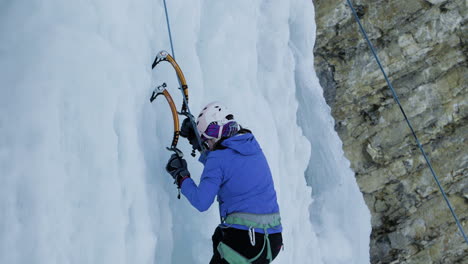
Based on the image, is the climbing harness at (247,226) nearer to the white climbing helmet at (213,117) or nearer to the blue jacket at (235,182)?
the blue jacket at (235,182)

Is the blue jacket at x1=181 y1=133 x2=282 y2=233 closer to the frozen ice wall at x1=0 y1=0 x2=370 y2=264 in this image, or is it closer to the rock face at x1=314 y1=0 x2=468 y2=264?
the frozen ice wall at x1=0 y1=0 x2=370 y2=264

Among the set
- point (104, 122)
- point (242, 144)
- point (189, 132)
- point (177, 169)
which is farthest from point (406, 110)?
point (104, 122)

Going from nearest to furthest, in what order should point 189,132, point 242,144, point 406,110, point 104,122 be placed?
1. point 104,122
2. point 242,144
3. point 189,132
4. point 406,110

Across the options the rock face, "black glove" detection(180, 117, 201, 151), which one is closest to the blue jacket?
"black glove" detection(180, 117, 201, 151)

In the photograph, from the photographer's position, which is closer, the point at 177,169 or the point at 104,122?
the point at 104,122

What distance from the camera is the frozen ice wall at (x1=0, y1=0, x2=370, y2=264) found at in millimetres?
1899

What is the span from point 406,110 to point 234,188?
5509 mm

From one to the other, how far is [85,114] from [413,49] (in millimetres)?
5910

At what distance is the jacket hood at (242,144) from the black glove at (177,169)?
0.71ft

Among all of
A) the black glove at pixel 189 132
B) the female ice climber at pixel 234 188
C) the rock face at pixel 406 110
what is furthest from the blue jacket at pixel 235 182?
the rock face at pixel 406 110

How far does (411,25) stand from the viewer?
693cm

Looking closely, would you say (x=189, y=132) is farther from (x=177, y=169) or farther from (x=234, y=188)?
(x=234, y=188)

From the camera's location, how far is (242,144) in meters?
2.28

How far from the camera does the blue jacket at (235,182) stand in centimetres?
220
